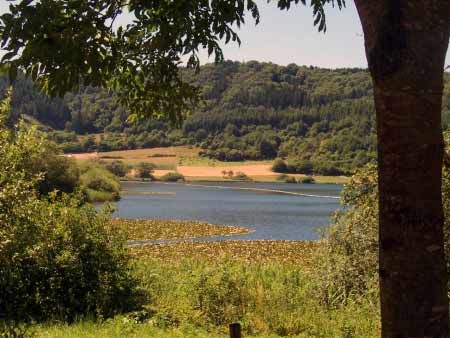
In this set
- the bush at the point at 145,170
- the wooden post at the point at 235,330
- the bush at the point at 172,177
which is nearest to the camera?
the wooden post at the point at 235,330

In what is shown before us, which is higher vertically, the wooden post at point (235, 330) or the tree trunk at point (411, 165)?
the tree trunk at point (411, 165)

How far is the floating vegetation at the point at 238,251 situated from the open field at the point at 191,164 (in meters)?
109

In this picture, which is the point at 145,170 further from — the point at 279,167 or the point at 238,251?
the point at 238,251

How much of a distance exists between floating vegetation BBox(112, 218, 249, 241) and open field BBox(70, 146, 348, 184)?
9870cm

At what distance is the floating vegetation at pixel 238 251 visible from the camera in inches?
1054

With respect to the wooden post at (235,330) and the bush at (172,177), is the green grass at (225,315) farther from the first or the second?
the bush at (172,177)

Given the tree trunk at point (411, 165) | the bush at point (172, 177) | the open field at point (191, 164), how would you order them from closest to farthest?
the tree trunk at point (411, 165), the bush at point (172, 177), the open field at point (191, 164)

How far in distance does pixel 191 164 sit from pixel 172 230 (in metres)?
129

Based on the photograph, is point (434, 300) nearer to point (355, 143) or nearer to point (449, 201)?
point (449, 201)

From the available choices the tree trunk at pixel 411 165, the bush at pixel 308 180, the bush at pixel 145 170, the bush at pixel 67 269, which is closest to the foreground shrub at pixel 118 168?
the bush at pixel 145 170

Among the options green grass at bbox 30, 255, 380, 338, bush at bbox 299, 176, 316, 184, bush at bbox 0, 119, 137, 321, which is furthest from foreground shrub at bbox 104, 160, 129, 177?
bush at bbox 0, 119, 137, 321

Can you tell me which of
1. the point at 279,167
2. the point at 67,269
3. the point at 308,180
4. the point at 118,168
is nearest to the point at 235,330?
the point at 67,269

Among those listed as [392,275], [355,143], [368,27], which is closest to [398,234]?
[392,275]

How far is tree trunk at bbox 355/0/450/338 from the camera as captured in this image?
141 inches
